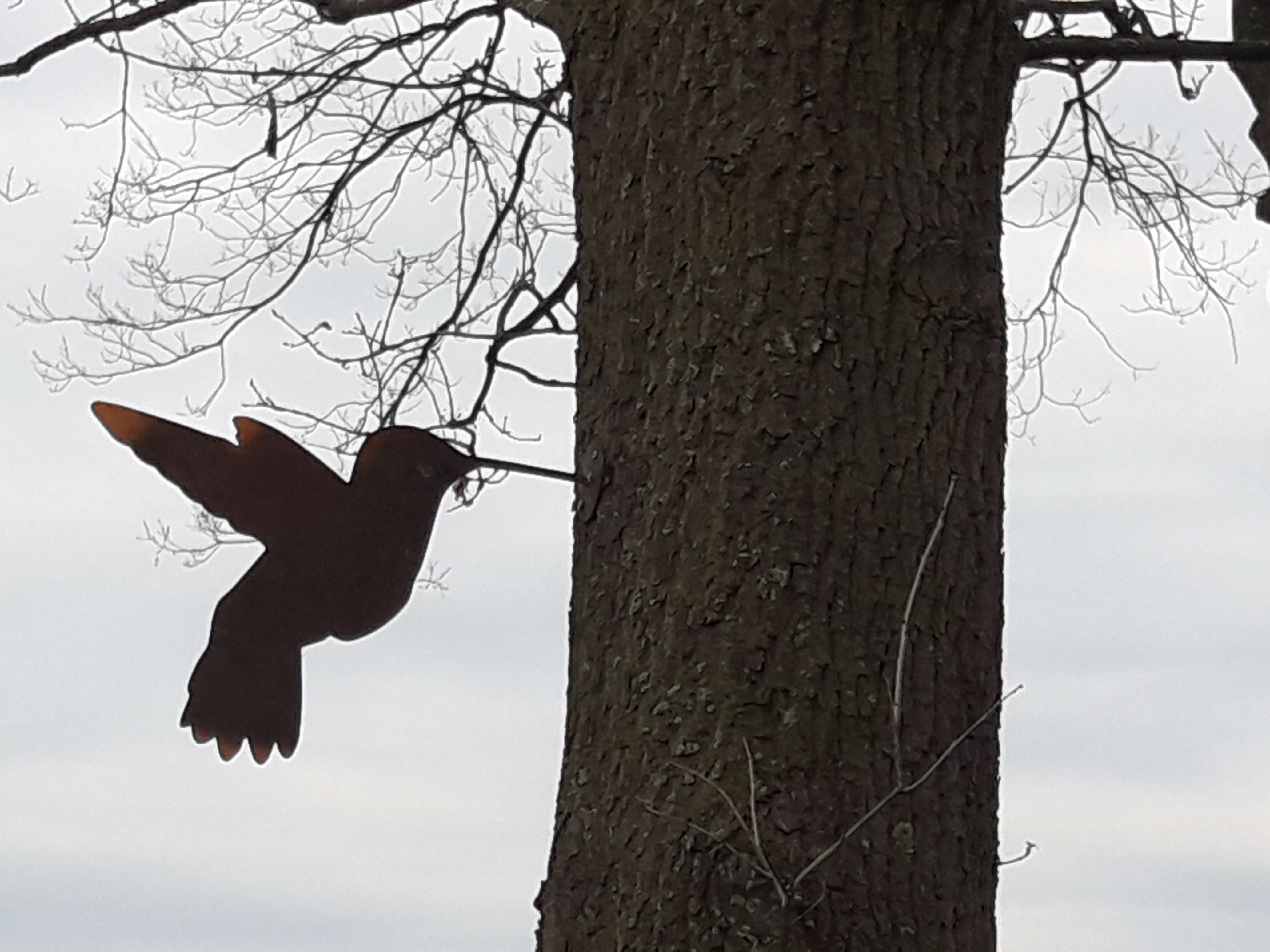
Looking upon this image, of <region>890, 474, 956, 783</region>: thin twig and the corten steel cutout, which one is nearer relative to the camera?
<region>890, 474, 956, 783</region>: thin twig

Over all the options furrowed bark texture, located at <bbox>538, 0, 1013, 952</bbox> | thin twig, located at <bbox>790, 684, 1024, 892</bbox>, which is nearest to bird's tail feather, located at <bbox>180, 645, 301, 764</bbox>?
furrowed bark texture, located at <bbox>538, 0, 1013, 952</bbox>

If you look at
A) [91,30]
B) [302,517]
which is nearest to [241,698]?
→ [302,517]

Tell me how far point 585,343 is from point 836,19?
1.57ft

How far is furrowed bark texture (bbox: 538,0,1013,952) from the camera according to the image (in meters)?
1.61

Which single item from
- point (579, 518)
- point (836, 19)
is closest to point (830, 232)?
point (836, 19)

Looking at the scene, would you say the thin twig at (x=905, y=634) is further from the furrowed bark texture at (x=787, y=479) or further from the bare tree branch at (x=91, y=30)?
the bare tree branch at (x=91, y=30)

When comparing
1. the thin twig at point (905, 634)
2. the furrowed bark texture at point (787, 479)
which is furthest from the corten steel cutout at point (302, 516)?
the thin twig at point (905, 634)

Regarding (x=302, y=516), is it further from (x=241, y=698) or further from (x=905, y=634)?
(x=905, y=634)

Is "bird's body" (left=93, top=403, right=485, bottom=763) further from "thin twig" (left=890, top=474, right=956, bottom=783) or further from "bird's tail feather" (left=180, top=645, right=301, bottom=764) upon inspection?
"thin twig" (left=890, top=474, right=956, bottom=783)

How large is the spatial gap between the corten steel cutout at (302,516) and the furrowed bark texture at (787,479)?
0.36 meters

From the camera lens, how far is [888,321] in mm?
1737

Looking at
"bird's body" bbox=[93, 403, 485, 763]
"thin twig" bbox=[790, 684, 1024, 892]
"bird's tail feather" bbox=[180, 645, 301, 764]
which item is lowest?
"thin twig" bbox=[790, 684, 1024, 892]

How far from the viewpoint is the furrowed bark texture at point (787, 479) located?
63.4 inches

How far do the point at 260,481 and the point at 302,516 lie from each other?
75mm
